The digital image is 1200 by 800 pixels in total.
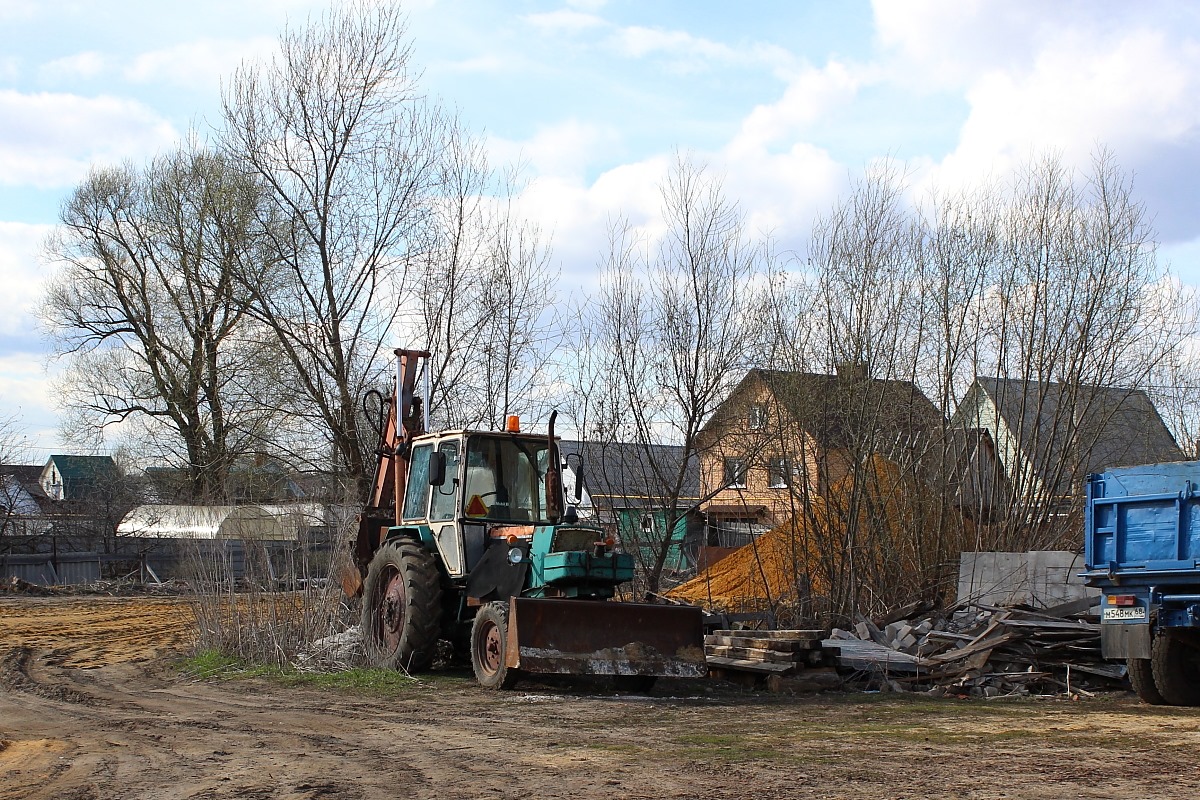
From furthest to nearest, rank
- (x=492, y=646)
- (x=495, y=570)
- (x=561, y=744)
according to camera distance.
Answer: (x=495, y=570)
(x=492, y=646)
(x=561, y=744)

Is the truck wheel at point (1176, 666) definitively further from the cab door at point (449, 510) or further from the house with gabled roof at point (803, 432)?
the cab door at point (449, 510)

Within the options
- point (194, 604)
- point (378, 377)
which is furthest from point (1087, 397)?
point (194, 604)

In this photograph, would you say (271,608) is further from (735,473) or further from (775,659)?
A: (735,473)

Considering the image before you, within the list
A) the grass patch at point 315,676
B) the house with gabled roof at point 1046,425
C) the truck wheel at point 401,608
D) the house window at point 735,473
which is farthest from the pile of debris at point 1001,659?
the grass patch at point 315,676

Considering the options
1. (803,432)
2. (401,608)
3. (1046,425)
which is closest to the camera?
(401,608)

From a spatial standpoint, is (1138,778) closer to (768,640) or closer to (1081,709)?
(1081,709)

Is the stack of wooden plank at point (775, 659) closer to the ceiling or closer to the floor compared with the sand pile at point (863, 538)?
closer to the floor

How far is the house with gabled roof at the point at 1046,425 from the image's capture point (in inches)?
669

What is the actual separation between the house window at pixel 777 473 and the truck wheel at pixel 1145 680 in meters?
5.74

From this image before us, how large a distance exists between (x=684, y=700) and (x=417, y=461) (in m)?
4.02

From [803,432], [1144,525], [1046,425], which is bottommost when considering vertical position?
[1144,525]

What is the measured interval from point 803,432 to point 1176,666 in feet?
20.1

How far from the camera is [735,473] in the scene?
16547 millimetres

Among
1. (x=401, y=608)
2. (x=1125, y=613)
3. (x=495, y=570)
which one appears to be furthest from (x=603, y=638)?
(x=1125, y=613)
